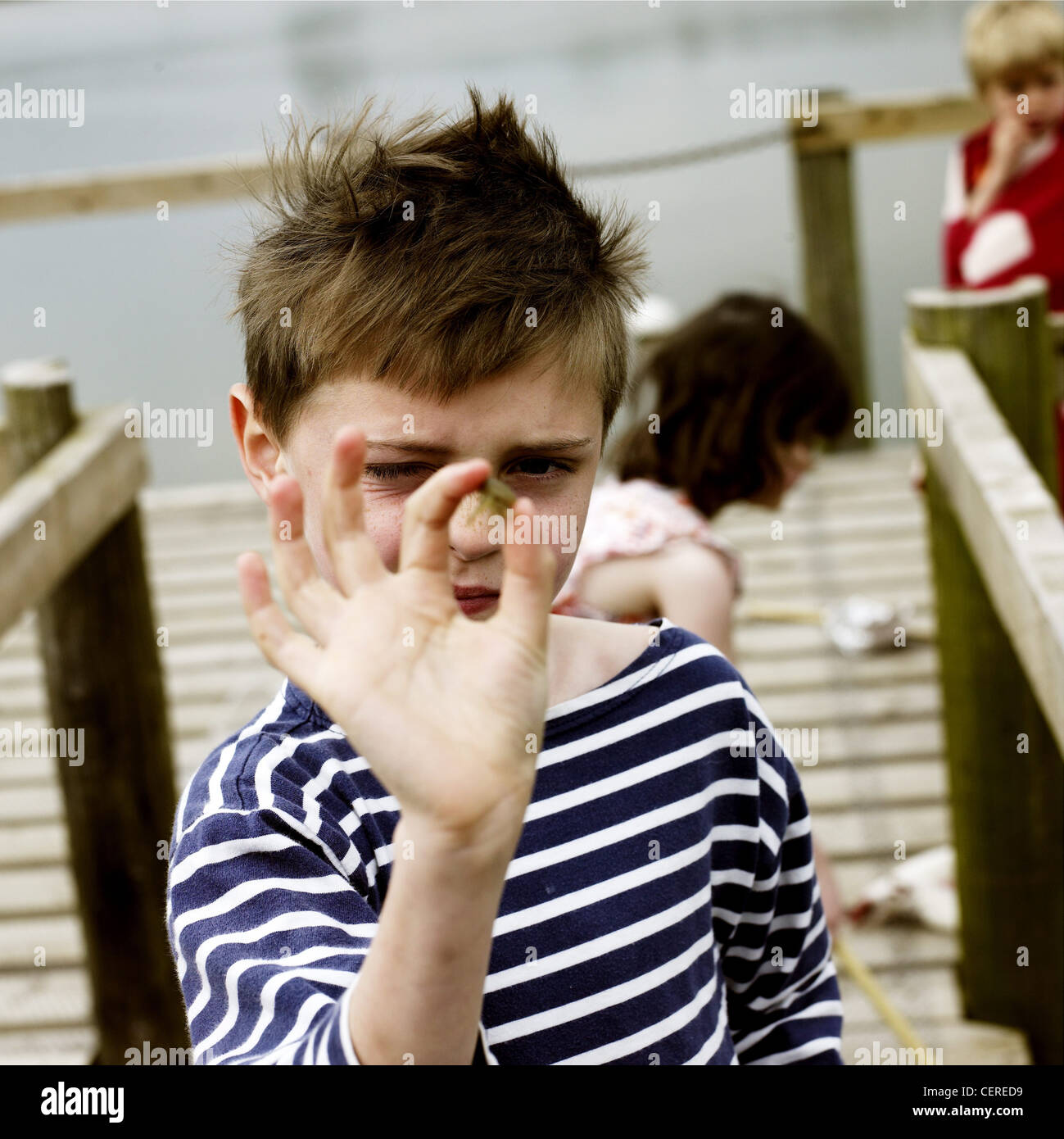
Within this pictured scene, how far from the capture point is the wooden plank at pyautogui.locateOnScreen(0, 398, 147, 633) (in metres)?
1.79

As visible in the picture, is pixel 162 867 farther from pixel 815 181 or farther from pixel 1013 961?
pixel 815 181

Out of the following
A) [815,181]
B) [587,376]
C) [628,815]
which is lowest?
[628,815]

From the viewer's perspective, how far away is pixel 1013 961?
7.05ft

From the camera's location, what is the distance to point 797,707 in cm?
337

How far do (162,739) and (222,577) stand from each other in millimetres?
2028

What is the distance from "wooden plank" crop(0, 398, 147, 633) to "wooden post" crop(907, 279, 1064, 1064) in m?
1.24

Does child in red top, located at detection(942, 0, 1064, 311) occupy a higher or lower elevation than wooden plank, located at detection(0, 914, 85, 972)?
higher

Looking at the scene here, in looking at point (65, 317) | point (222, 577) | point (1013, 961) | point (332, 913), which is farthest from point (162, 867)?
point (65, 317)

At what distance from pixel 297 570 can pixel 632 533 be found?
1.48 meters

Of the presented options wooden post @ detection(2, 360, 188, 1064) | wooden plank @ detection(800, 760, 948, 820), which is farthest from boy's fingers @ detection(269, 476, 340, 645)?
wooden plank @ detection(800, 760, 948, 820)

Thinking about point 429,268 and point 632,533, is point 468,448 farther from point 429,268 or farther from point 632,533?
point 632,533

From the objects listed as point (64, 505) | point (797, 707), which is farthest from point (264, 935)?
point (797, 707)

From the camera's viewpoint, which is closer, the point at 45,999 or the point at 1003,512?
the point at 1003,512

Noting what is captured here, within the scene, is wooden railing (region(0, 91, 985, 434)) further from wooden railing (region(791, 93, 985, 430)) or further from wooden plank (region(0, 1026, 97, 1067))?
wooden plank (region(0, 1026, 97, 1067))
